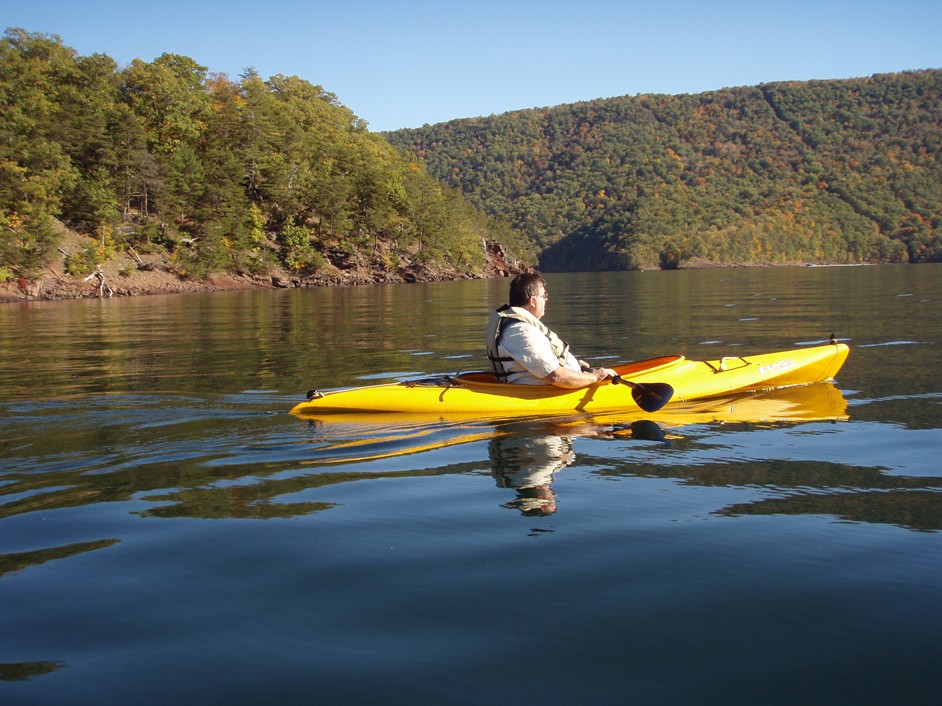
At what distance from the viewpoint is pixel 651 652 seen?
3092 millimetres

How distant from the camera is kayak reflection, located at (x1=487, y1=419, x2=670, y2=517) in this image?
5211 millimetres

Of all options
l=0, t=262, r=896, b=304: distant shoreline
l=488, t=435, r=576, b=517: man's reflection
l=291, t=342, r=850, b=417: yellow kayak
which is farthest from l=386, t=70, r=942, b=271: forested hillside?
l=488, t=435, r=576, b=517: man's reflection

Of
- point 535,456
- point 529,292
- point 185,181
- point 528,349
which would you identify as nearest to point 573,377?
point 528,349

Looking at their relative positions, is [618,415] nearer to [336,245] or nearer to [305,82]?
[336,245]

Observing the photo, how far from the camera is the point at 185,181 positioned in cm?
5219

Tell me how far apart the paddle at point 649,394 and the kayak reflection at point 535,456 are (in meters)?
0.16

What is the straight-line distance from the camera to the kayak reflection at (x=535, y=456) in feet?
17.1

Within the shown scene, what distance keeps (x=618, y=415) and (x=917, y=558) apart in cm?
420

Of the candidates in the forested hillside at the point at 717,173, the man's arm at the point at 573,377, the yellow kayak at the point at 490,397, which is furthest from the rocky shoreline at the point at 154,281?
the forested hillside at the point at 717,173

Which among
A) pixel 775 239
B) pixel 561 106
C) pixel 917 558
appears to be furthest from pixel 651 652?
pixel 561 106

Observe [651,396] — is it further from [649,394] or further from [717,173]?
[717,173]

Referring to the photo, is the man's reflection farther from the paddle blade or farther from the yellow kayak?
the paddle blade

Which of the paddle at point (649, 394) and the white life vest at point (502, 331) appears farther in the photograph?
the paddle at point (649, 394)

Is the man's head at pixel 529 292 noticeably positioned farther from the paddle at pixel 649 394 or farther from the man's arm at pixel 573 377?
the paddle at pixel 649 394
